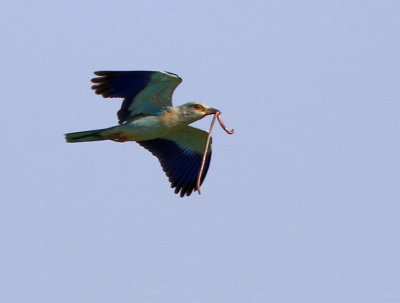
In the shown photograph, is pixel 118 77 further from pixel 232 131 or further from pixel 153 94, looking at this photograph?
pixel 232 131

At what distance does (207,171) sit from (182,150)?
65 centimetres

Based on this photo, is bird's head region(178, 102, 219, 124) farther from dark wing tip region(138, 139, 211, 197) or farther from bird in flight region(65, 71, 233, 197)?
dark wing tip region(138, 139, 211, 197)

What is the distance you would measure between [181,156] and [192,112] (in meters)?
1.75

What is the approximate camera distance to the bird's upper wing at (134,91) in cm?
1706

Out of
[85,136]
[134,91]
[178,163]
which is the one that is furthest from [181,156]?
[85,136]

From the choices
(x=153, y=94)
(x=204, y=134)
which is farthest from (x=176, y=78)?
(x=204, y=134)

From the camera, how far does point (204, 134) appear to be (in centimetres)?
1836

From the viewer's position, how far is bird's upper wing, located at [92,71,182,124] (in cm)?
1706

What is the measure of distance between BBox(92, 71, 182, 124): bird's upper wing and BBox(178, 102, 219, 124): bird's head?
1.00ft

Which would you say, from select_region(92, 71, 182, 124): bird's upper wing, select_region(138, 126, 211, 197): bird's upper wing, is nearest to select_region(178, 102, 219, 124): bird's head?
select_region(92, 71, 182, 124): bird's upper wing

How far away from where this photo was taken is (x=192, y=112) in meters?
17.2

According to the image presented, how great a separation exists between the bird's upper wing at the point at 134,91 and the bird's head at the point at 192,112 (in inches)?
12.0

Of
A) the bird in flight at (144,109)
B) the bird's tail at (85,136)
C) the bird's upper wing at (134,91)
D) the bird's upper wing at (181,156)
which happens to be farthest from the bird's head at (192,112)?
the bird's tail at (85,136)

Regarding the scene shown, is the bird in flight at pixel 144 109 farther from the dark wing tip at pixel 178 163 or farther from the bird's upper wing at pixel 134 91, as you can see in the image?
the dark wing tip at pixel 178 163
